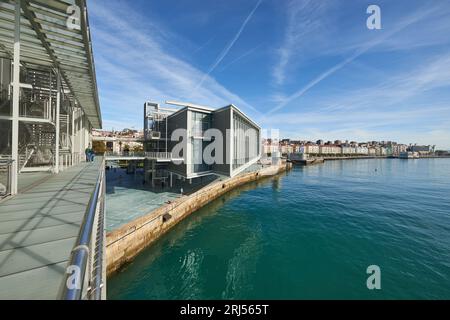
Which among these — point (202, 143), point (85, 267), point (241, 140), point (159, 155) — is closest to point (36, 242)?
point (85, 267)

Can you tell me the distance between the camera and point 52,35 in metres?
7.16

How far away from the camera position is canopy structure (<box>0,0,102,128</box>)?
5.88 meters

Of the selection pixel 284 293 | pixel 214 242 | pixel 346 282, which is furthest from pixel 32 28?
pixel 346 282

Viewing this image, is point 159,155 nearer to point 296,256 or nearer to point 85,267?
point 296,256

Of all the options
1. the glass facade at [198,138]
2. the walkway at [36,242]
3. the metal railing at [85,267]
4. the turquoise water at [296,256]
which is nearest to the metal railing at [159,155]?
the glass facade at [198,138]

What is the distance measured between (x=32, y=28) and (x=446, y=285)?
20.3m

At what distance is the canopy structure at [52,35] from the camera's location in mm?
5883

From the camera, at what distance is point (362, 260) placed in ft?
34.0

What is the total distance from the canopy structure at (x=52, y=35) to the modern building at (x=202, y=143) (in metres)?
11.5

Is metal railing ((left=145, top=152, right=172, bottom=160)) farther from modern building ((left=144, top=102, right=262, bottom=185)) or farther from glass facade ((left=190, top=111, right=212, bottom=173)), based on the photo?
glass facade ((left=190, top=111, right=212, bottom=173))

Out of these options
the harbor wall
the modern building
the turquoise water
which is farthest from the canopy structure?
the modern building

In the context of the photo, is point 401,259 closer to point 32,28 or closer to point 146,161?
point 32,28

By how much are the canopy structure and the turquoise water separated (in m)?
10.6

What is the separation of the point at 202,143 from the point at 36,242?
2035cm
